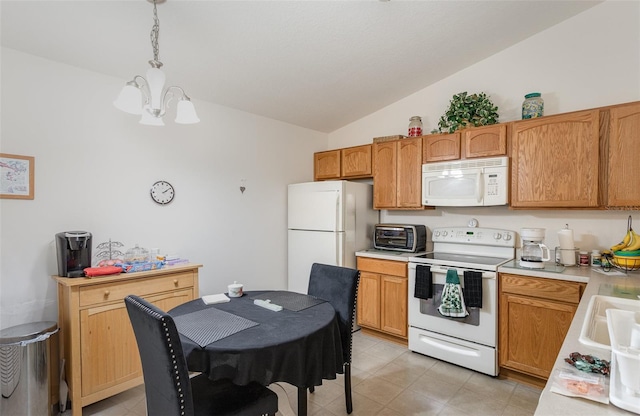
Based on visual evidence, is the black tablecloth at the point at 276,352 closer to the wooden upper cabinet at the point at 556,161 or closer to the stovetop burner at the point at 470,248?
the stovetop burner at the point at 470,248

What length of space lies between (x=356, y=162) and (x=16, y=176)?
118 inches

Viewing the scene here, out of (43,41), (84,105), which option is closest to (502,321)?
(84,105)

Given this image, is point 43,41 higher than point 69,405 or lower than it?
higher

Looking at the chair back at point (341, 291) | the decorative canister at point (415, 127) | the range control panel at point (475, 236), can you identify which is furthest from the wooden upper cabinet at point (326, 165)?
the chair back at point (341, 291)

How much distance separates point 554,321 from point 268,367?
85.7 inches

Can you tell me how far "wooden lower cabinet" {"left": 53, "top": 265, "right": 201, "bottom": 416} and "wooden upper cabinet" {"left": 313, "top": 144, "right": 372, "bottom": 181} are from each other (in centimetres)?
232

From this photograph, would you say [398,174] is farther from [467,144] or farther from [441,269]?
[441,269]

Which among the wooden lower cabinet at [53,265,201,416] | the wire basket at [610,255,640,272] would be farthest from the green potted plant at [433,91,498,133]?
the wooden lower cabinet at [53,265,201,416]

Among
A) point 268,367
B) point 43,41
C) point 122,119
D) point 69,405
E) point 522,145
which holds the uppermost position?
point 43,41

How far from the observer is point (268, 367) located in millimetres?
1406

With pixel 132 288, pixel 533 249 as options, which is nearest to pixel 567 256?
pixel 533 249

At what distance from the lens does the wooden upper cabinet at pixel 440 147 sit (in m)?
3.11

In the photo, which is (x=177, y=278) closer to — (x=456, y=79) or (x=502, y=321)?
(x=502, y=321)

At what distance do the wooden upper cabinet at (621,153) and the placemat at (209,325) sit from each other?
2.64 metres
